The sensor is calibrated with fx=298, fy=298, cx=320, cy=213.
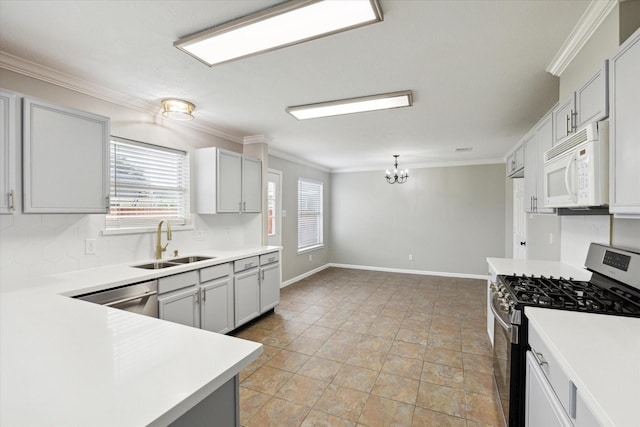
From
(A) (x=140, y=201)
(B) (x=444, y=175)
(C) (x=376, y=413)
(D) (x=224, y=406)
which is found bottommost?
(C) (x=376, y=413)

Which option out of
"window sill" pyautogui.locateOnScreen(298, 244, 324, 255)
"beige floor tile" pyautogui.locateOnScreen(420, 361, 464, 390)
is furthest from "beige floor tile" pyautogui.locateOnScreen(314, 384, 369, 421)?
"window sill" pyautogui.locateOnScreen(298, 244, 324, 255)

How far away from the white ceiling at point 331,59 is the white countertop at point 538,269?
1536 millimetres

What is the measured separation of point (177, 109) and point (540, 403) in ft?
11.1

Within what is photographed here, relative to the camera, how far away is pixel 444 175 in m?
6.24

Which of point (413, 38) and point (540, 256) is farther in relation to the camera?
point (540, 256)

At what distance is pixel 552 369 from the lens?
1232 mm

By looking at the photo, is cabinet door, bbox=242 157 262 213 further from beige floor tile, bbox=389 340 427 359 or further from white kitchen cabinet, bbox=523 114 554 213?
white kitchen cabinet, bbox=523 114 554 213

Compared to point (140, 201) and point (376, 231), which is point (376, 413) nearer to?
point (140, 201)

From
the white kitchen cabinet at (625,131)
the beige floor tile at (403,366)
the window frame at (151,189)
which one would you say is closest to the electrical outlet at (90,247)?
the window frame at (151,189)

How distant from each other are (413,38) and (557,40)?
90 cm

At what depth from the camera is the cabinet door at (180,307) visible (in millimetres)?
2495

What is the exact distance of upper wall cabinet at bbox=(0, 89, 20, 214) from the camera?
182 centimetres

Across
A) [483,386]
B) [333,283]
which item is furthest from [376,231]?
[483,386]

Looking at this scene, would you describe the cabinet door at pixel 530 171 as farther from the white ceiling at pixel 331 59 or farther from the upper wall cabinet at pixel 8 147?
the upper wall cabinet at pixel 8 147
